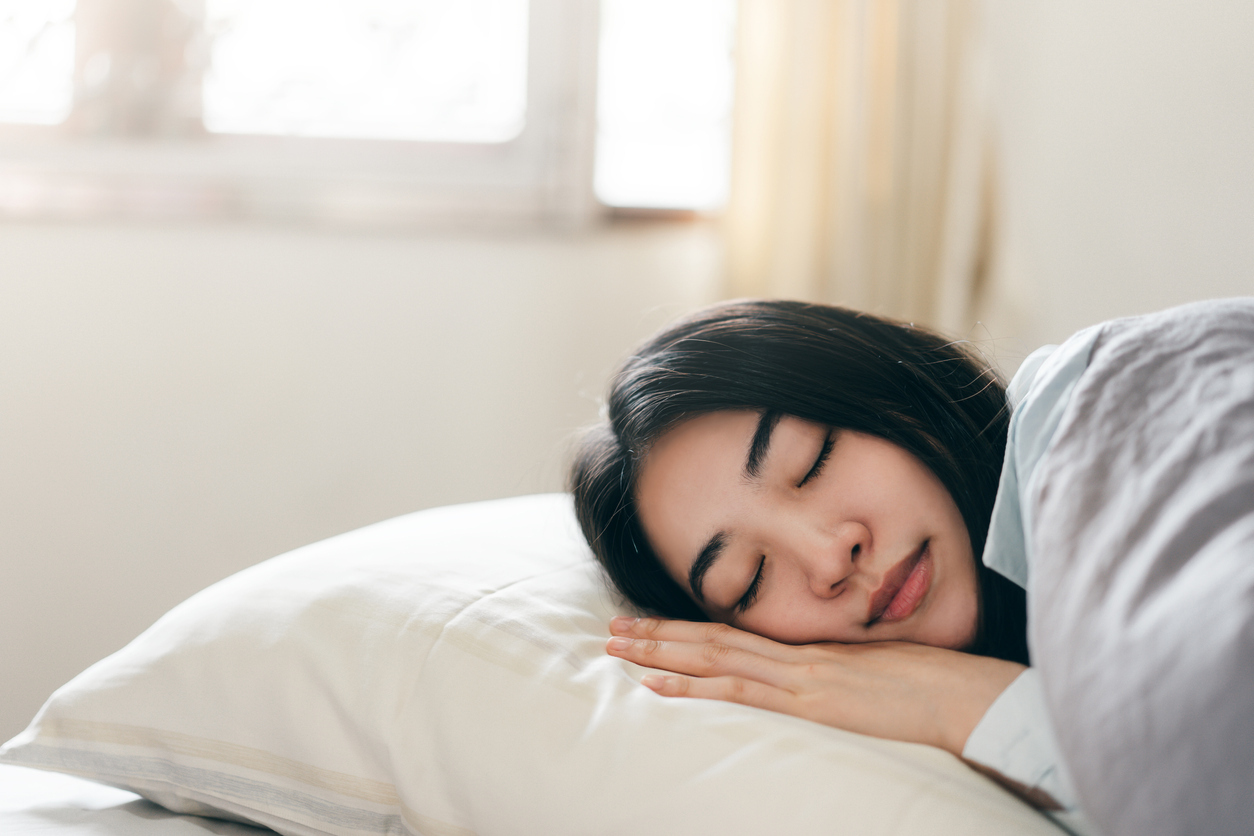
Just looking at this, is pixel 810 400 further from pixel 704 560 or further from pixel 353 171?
pixel 353 171

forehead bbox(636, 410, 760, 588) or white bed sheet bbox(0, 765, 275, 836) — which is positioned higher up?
forehead bbox(636, 410, 760, 588)

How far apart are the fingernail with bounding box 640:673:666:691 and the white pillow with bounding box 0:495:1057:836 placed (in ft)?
0.04

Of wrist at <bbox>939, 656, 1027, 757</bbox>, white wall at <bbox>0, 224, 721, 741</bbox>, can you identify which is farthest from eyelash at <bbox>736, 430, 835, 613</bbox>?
white wall at <bbox>0, 224, 721, 741</bbox>

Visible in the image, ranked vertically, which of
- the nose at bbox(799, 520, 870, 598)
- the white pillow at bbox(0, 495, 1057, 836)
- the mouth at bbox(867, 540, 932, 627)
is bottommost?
the white pillow at bbox(0, 495, 1057, 836)

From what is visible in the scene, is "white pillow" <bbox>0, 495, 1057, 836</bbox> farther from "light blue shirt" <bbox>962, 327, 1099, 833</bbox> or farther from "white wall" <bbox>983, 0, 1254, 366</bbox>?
"white wall" <bbox>983, 0, 1254, 366</bbox>

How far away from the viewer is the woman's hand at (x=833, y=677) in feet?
2.18

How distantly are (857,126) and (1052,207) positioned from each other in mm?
417

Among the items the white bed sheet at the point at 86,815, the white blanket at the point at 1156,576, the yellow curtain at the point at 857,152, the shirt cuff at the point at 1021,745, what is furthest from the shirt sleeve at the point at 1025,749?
the yellow curtain at the point at 857,152

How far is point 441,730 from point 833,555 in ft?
1.18

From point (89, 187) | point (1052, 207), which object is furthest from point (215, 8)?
point (1052, 207)

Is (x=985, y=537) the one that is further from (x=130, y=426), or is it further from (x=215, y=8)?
(x=215, y=8)

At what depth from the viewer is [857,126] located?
1.82m

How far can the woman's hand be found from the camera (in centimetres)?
66

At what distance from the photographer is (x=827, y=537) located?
814 millimetres
